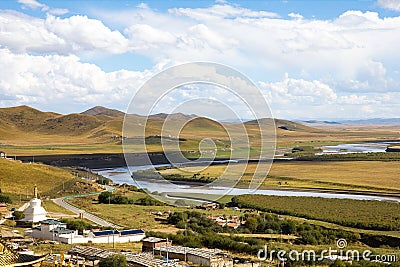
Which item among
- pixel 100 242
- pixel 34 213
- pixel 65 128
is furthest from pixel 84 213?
pixel 65 128

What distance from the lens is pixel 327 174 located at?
64.4 metres

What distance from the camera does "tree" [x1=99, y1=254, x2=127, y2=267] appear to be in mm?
19078

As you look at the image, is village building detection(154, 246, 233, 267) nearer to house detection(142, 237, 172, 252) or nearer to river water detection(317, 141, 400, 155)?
house detection(142, 237, 172, 252)

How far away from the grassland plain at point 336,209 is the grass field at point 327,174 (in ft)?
32.3

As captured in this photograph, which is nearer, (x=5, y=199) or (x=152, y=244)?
(x=152, y=244)

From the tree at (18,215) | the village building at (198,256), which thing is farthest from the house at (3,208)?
the village building at (198,256)

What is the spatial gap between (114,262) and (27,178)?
35.4 metres

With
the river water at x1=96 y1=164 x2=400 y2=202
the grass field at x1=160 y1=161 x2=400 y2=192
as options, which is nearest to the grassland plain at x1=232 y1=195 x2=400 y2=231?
the river water at x1=96 y1=164 x2=400 y2=202

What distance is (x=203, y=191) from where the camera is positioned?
52.3 meters

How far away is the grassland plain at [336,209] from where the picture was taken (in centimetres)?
3522

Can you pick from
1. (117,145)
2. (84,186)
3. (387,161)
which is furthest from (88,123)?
(84,186)

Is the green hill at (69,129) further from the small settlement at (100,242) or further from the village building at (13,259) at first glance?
the village building at (13,259)

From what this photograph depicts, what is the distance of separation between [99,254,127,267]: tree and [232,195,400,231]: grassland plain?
19810 millimetres

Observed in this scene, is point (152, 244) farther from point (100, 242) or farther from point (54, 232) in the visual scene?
point (54, 232)
